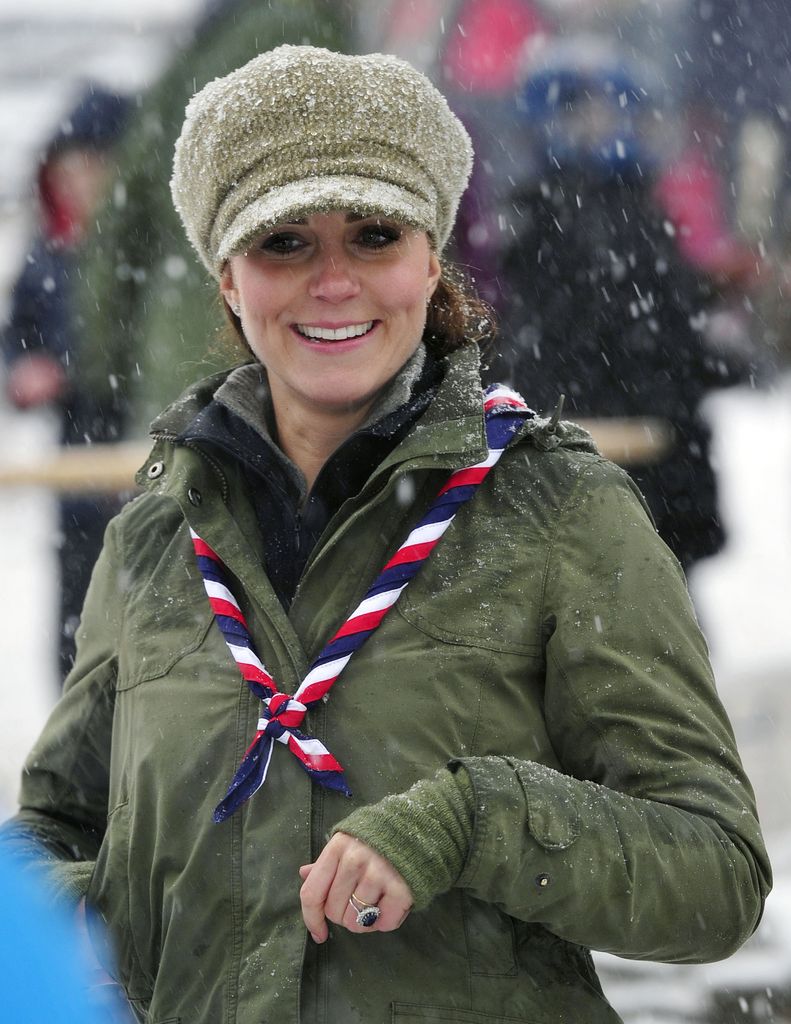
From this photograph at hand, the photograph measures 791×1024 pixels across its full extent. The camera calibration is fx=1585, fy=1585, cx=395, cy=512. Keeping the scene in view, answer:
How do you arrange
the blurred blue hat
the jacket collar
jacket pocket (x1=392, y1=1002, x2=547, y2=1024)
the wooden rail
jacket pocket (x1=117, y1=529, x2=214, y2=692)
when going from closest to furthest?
jacket pocket (x1=392, y1=1002, x2=547, y2=1024), the jacket collar, jacket pocket (x1=117, y1=529, x2=214, y2=692), the wooden rail, the blurred blue hat

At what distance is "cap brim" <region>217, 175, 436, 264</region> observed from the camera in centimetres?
201

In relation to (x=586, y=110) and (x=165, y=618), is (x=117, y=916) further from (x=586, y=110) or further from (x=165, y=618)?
(x=586, y=110)

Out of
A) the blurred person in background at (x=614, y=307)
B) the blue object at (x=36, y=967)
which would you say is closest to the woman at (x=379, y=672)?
the blue object at (x=36, y=967)

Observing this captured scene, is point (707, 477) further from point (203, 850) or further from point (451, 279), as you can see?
point (203, 850)

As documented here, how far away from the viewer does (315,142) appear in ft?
6.73

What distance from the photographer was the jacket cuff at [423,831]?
1.74 m

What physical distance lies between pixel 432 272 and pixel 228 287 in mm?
300

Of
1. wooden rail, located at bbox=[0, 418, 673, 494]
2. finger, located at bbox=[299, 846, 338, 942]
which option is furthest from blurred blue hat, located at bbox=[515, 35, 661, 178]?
finger, located at bbox=[299, 846, 338, 942]

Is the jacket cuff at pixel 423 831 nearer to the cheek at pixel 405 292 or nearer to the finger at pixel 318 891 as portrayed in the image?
the finger at pixel 318 891

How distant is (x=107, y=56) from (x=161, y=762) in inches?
374

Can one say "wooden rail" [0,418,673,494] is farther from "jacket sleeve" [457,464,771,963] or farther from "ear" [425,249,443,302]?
"jacket sleeve" [457,464,771,963]

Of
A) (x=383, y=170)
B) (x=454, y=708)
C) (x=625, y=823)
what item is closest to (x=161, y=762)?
(x=454, y=708)

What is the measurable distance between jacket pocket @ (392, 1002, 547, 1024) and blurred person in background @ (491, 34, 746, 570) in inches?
133

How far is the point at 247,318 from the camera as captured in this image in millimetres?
2207
